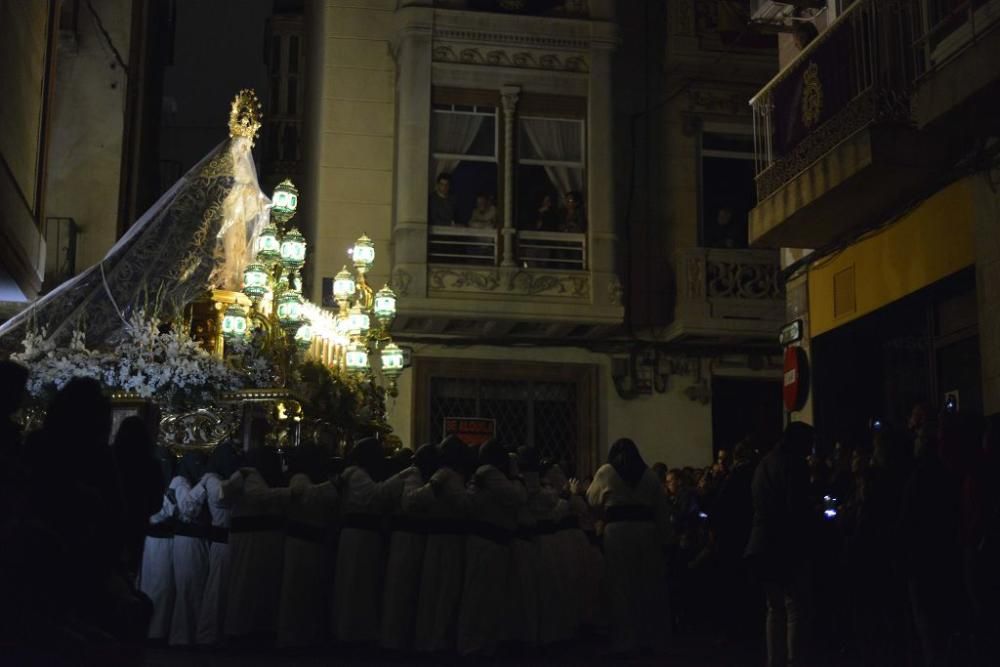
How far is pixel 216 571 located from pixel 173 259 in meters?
4.63

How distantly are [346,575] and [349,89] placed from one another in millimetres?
11462

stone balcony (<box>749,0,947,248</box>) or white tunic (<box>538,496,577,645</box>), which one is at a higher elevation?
stone balcony (<box>749,0,947,248</box>)

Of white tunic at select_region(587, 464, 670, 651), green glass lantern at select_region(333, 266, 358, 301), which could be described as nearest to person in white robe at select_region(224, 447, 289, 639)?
white tunic at select_region(587, 464, 670, 651)

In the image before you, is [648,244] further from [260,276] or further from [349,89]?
[260,276]

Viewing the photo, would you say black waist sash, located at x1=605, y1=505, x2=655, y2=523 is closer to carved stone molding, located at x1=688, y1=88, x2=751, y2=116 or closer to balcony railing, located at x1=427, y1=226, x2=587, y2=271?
balcony railing, located at x1=427, y1=226, x2=587, y2=271

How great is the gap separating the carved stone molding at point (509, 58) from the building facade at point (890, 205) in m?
6.28

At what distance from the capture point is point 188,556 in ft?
38.1

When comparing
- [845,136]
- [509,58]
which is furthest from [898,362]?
[509,58]

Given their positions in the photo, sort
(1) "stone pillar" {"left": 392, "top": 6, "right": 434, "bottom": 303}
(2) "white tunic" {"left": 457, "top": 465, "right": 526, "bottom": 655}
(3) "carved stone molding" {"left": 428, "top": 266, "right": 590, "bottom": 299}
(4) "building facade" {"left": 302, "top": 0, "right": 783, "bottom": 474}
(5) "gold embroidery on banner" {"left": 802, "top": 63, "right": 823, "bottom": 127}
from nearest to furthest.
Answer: (2) "white tunic" {"left": 457, "top": 465, "right": 526, "bottom": 655} → (5) "gold embroidery on banner" {"left": 802, "top": 63, "right": 823, "bottom": 127} → (3) "carved stone molding" {"left": 428, "top": 266, "right": 590, "bottom": 299} → (1) "stone pillar" {"left": 392, "top": 6, "right": 434, "bottom": 303} → (4) "building facade" {"left": 302, "top": 0, "right": 783, "bottom": 474}

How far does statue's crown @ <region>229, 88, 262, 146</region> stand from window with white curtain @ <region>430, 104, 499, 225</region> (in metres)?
4.01

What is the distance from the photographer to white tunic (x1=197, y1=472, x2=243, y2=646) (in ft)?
36.7

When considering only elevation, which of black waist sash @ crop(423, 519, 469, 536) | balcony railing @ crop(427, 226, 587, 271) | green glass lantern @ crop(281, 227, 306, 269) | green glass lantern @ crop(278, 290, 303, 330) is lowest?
black waist sash @ crop(423, 519, 469, 536)

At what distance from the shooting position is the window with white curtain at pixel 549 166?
20453 mm

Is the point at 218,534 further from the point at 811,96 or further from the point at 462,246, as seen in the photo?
the point at 462,246
